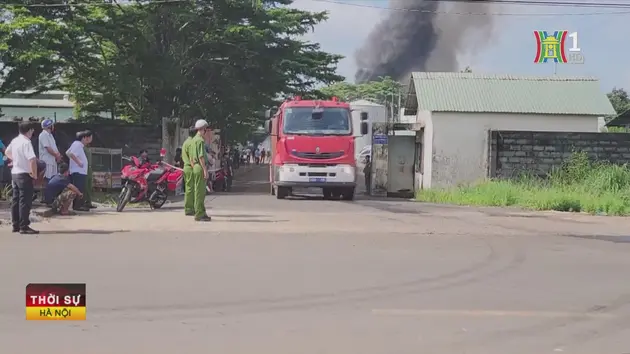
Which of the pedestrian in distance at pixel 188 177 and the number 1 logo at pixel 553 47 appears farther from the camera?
the number 1 logo at pixel 553 47

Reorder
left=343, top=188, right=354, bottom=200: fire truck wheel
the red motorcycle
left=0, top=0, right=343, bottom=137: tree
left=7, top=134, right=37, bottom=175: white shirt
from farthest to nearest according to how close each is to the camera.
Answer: left=0, top=0, right=343, bottom=137: tree < left=343, top=188, right=354, bottom=200: fire truck wheel < the red motorcycle < left=7, top=134, right=37, bottom=175: white shirt

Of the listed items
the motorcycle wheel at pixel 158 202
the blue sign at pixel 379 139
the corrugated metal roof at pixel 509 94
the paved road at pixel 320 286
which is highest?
the corrugated metal roof at pixel 509 94

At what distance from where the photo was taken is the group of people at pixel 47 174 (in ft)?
34.7

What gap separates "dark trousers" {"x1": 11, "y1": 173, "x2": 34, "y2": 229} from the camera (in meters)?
10.6

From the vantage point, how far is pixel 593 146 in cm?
2291

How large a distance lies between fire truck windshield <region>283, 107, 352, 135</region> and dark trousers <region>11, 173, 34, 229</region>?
357 inches

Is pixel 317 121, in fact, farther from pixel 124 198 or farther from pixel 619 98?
pixel 619 98

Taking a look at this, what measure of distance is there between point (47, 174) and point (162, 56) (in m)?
12.6

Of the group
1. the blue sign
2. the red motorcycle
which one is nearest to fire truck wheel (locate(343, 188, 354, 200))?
the red motorcycle

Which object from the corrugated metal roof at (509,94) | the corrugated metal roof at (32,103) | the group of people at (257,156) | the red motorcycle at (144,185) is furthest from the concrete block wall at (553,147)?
the group of people at (257,156)

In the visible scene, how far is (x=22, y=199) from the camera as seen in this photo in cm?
1054

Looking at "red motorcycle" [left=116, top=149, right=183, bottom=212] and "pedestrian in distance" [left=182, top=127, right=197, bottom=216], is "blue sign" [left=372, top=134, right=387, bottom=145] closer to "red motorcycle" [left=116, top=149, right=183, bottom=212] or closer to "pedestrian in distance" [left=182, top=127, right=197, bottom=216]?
"red motorcycle" [left=116, top=149, right=183, bottom=212]

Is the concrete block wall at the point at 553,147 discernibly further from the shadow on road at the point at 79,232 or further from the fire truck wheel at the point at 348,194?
the shadow on road at the point at 79,232

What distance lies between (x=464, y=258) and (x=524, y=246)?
65.7 inches
